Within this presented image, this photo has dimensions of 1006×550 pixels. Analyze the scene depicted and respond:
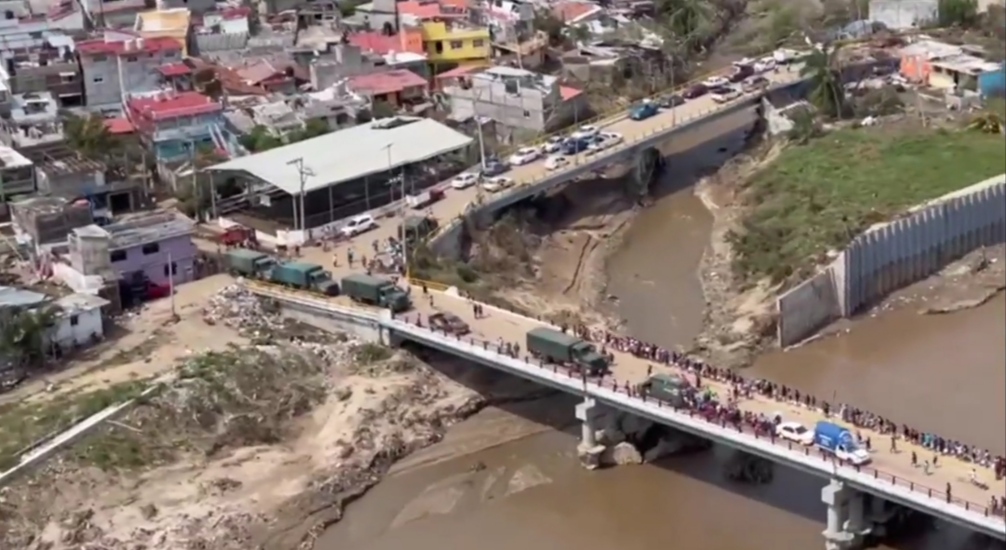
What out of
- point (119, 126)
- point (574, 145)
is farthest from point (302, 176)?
point (574, 145)

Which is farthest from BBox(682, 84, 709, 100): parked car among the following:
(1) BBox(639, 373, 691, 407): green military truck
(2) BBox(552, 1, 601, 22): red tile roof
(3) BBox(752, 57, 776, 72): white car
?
(1) BBox(639, 373, 691, 407): green military truck

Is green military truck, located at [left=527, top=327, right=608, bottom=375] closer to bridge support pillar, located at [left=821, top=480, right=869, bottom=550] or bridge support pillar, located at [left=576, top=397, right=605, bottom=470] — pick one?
bridge support pillar, located at [left=576, top=397, right=605, bottom=470]

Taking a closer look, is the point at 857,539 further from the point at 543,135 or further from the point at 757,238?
the point at 543,135

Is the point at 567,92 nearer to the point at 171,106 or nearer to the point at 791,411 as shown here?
→ the point at 171,106

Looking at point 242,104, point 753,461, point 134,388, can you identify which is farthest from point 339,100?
point 753,461

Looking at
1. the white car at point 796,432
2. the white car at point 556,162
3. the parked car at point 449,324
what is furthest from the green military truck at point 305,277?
the white car at point 796,432
